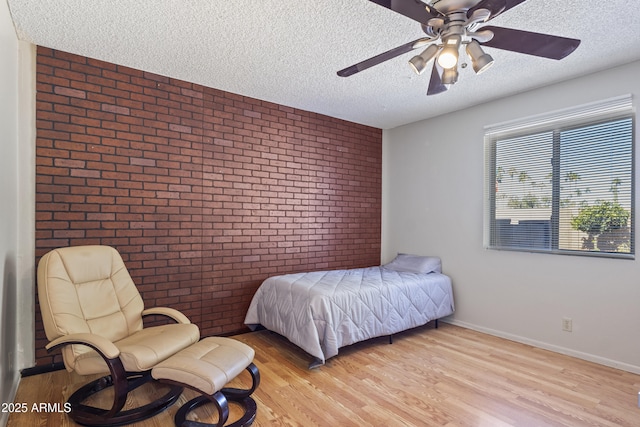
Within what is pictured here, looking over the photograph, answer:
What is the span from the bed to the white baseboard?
0.28m

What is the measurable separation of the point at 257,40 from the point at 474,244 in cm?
308

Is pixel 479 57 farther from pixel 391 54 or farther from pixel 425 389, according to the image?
pixel 425 389

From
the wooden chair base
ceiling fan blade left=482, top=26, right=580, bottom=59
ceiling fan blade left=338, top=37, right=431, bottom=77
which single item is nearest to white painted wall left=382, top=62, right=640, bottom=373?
ceiling fan blade left=482, top=26, right=580, bottom=59

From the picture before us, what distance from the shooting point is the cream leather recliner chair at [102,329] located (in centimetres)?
198

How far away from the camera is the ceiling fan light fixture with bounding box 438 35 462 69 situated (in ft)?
5.82

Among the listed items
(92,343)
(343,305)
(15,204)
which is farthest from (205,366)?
(15,204)

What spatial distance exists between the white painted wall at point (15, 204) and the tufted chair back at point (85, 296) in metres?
0.23

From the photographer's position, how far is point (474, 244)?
12.8 feet

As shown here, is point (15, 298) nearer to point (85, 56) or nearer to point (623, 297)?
point (85, 56)

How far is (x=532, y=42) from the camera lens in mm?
1791

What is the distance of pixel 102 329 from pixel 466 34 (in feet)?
9.51

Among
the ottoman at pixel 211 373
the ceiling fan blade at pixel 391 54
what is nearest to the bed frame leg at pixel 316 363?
the ottoman at pixel 211 373

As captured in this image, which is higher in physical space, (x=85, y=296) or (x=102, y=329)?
(x=85, y=296)

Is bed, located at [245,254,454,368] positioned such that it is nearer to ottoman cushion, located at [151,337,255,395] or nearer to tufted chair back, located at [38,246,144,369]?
ottoman cushion, located at [151,337,255,395]
